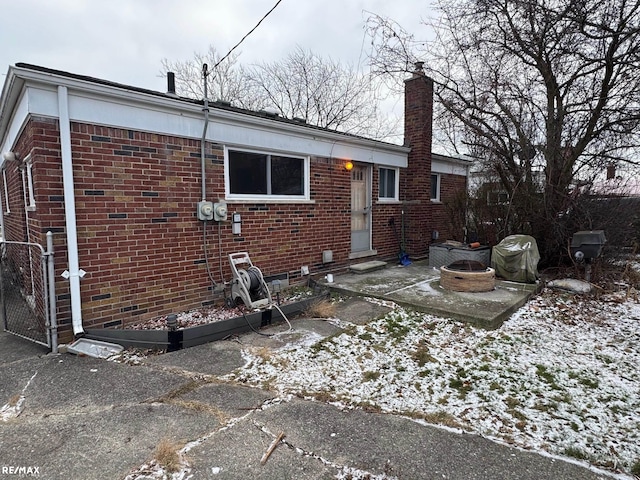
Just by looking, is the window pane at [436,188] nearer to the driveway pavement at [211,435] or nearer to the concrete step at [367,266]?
the concrete step at [367,266]

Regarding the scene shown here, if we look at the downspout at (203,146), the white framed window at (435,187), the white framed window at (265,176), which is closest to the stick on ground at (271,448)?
the downspout at (203,146)

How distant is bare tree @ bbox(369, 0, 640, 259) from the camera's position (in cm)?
672

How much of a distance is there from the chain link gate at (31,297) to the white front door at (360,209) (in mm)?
5488

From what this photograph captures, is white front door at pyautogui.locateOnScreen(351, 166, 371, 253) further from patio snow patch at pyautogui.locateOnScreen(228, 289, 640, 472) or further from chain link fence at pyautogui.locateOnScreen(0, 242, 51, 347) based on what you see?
chain link fence at pyautogui.locateOnScreen(0, 242, 51, 347)

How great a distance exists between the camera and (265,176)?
591cm

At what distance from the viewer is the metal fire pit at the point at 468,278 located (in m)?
5.79

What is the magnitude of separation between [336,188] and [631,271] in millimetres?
6406

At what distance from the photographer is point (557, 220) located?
701 cm

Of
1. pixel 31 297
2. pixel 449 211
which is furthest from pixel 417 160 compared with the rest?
pixel 31 297

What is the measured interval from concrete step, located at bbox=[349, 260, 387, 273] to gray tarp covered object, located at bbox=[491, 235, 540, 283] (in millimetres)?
2360

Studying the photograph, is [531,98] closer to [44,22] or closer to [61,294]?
[61,294]

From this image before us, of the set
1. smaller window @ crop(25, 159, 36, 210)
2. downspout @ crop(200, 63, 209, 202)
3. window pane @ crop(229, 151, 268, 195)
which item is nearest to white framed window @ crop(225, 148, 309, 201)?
window pane @ crop(229, 151, 268, 195)

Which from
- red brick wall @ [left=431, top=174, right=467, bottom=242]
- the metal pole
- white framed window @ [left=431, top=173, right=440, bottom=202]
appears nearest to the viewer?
the metal pole

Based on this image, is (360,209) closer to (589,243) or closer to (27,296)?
(589,243)
